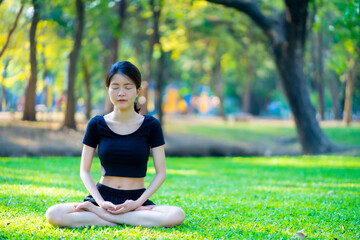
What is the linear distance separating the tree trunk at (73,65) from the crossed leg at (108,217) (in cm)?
1439

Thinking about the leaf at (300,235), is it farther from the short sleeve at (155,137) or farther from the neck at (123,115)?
the neck at (123,115)

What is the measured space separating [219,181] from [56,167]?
4.11 metres

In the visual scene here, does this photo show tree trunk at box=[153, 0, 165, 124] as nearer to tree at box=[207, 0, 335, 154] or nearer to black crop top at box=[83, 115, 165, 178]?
tree at box=[207, 0, 335, 154]

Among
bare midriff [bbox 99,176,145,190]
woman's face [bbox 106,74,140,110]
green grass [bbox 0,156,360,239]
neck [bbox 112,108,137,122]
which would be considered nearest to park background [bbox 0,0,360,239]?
green grass [bbox 0,156,360,239]

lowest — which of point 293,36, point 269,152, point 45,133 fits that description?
point 269,152

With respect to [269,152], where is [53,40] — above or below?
above

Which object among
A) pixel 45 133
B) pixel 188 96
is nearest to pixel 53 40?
pixel 45 133

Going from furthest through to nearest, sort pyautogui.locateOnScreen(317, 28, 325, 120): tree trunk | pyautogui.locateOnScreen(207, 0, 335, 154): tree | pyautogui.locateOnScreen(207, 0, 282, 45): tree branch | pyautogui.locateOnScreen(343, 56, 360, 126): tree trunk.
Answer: pyautogui.locateOnScreen(317, 28, 325, 120): tree trunk, pyautogui.locateOnScreen(343, 56, 360, 126): tree trunk, pyautogui.locateOnScreen(207, 0, 335, 154): tree, pyautogui.locateOnScreen(207, 0, 282, 45): tree branch

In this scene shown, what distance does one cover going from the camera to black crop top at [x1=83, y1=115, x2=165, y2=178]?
4.66 meters

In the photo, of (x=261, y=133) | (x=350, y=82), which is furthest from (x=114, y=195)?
(x=350, y=82)

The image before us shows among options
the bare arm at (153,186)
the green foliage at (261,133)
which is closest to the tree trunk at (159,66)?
the green foliage at (261,133)

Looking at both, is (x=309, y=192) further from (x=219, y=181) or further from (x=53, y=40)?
(x=53, y=40)

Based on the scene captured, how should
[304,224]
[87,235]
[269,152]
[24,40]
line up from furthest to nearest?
[24,40], [269,152], [304,224], [87,235]

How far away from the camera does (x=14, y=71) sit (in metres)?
26.3
